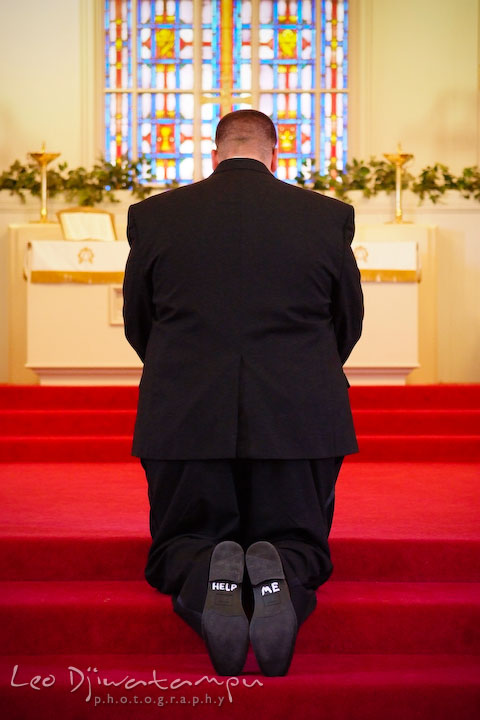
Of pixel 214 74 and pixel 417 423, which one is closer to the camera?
pixel 417 423

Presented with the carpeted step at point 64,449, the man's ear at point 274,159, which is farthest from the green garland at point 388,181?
the man's ear at point 274,159

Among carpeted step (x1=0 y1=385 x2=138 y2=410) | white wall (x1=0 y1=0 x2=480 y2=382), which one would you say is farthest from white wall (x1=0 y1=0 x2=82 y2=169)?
carpeted step (x1=0 y1=385 x2=138 y2=410)

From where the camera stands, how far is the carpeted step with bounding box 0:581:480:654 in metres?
2.80

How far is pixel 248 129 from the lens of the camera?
2873mm

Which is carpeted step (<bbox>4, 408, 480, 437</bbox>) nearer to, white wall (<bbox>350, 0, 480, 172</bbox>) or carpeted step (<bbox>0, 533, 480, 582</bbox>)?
carpeted step (<bbox>0, 533, 480, 582</bbox>)

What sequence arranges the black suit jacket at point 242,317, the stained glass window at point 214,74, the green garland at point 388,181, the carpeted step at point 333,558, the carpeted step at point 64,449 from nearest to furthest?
the black suit jacket at point 242,317, the carpeted step at point 333,558, the carpeted step at point 64,449, the green garland at point 388,181, the stained glass window at point 214,74

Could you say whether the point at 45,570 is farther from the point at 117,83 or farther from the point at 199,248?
the point at 117,83

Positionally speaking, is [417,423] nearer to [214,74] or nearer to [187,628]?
[187,628]

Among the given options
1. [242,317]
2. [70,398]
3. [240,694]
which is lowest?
[240,694]

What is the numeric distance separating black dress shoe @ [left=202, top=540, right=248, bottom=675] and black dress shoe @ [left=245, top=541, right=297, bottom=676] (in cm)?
3

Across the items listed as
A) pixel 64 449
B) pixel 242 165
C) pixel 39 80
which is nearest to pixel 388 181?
pixel 39 80

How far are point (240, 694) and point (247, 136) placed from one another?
5.30 feet

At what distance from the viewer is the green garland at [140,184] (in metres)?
8.73

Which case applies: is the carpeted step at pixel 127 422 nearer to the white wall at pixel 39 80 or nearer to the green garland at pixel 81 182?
the green garland at pixel 81 182
